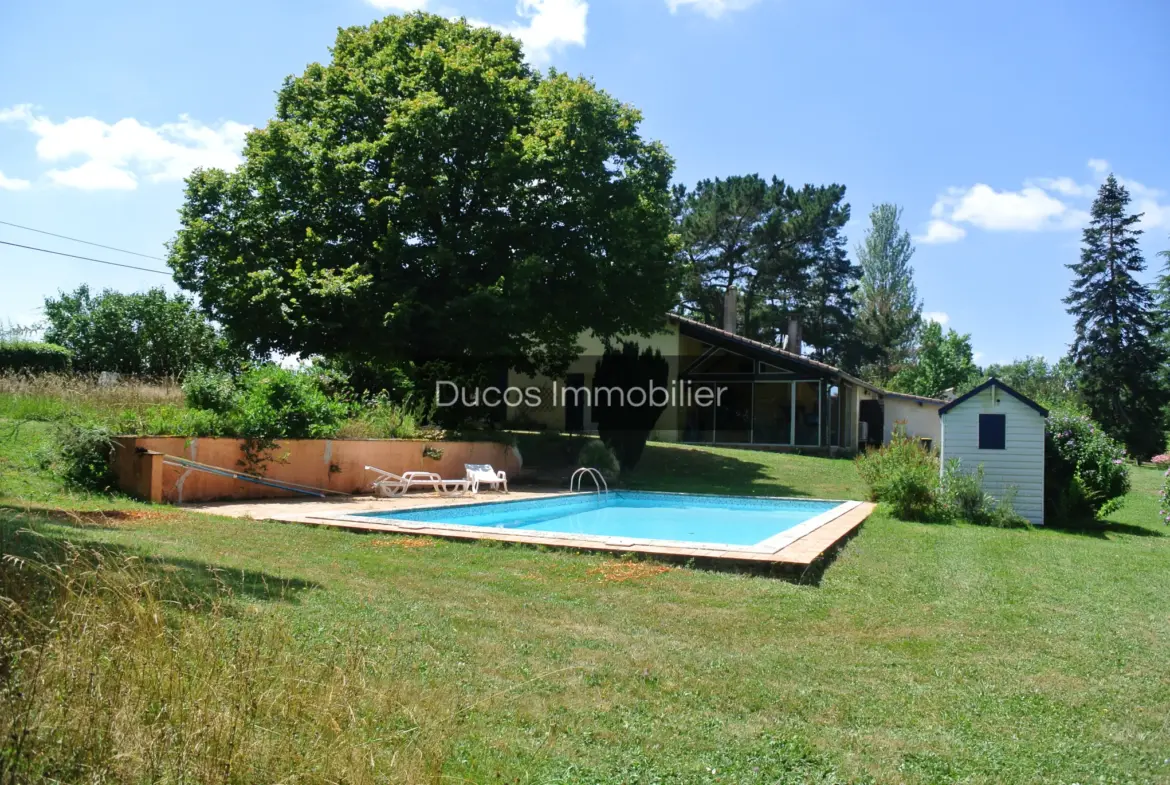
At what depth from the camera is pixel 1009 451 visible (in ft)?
44.9

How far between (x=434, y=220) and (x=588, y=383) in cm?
1112

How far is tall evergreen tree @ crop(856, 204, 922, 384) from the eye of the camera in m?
52.2

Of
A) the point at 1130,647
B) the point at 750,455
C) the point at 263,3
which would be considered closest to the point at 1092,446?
the point at 1130,647

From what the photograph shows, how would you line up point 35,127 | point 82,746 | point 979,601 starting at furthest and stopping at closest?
point 35,127, point 979,601, point 82,746

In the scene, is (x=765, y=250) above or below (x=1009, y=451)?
above

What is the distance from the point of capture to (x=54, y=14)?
11.8 m

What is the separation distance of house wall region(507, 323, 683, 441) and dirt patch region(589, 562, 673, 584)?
67.3 ft

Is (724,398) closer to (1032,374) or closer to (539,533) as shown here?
(539,533)

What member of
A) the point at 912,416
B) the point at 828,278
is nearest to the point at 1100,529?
the point at 912,416

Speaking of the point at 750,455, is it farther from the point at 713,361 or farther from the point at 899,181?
the point at 899,181

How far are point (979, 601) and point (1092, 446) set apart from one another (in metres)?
8.95

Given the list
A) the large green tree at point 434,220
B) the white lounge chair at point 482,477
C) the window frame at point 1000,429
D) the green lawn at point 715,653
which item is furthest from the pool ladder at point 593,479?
the green lawn at point 715,653

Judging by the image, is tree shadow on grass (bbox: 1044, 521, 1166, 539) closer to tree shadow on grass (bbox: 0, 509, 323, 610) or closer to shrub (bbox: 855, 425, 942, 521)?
shrub (bbox: 855, 425, 942, 521)

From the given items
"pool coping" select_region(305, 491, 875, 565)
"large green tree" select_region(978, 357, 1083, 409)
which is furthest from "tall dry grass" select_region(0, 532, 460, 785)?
"large green tree" select_region(978, 357, 1083, 409)
